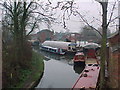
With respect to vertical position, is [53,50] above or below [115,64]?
below

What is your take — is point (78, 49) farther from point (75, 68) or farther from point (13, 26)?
point (13, 26)

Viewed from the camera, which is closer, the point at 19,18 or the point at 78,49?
the point at 19,18

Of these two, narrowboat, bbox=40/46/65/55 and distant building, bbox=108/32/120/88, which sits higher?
distant building, bbox=108/32/120/88

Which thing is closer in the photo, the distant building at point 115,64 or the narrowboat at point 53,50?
the distant building at point 115,64

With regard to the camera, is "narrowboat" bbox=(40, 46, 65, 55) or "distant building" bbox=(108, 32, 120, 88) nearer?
"distant building" bbox=(108, 32, 120, 88)

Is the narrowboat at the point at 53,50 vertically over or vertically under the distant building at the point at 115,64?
under

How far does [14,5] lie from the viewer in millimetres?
12594

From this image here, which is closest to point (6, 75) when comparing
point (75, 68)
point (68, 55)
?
point (75, 68)

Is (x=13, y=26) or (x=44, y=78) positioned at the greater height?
(x=13, y=26)

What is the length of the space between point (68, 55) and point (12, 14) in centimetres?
1187

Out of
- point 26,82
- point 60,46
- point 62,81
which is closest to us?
point 26,82

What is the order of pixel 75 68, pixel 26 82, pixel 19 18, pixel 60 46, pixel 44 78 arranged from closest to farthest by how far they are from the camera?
pixel 26 82 < pixel 44 78 < pixel 19 18 < pixel 75 68 < pixel 60 46

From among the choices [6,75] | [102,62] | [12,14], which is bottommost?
[6,75]

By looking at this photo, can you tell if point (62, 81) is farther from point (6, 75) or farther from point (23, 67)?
point (6, 75)
